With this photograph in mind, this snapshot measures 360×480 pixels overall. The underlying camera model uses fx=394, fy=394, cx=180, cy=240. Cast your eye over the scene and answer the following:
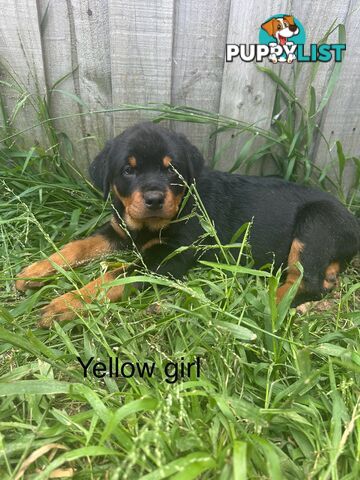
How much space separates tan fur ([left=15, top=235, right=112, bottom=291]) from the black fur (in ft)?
0.30

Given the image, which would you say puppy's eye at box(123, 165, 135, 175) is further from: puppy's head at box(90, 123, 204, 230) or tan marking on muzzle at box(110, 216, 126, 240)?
tan marking on muzzle at box(110, 216, 126, 240)

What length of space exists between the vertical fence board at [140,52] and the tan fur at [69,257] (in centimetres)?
92

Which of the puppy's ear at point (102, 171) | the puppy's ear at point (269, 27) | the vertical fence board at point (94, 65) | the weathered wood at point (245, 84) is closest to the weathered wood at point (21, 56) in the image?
the vertical fence board at point (94, 65)

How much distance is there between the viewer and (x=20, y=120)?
2965mm

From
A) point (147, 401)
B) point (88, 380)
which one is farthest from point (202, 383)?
point (88, 380)

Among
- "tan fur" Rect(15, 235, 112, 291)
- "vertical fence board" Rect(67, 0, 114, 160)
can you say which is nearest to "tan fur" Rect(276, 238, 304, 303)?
"tan fur" Rect(15, 235, 112, 291)

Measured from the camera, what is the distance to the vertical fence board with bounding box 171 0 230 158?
101 inches

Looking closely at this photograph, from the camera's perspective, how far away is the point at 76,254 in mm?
2537

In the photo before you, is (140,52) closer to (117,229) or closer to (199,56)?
(199,56)

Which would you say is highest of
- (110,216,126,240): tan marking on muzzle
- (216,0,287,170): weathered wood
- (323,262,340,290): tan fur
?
(216,0,287,170): weathered wood

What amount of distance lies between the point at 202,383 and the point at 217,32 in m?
2.24

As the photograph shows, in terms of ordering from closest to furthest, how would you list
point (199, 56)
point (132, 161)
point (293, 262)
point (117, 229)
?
1. point (132, 161)
2. point (293, 262)
3. point (117, 229)
4. point (199, 56)

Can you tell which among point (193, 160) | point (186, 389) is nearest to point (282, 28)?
point (193, 160)

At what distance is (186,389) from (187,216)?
924mm
